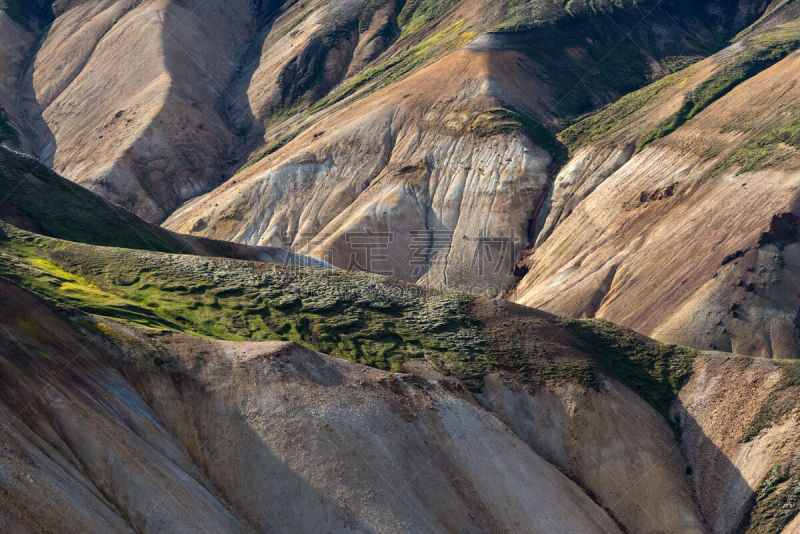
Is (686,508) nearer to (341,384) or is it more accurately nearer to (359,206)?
(341,384)

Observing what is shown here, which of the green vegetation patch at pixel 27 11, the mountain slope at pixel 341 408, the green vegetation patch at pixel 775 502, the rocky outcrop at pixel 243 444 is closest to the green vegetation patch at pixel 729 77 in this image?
the mountain slope at pixel 341 408

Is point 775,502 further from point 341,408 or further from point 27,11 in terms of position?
point 27,11

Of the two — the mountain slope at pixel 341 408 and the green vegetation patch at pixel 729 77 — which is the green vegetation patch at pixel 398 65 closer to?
the green vegetation patch at pixel 729 77

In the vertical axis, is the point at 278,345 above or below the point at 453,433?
above

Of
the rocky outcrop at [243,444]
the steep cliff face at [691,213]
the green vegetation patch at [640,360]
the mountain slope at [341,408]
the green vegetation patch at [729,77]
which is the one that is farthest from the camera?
the green vegetation patch at [729,77]

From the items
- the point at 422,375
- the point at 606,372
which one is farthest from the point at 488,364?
the point at 606,372

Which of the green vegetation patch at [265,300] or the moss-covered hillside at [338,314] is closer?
the green vegetation patch at [265,300]
